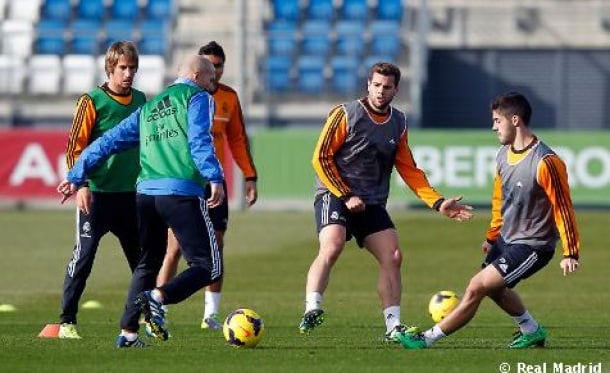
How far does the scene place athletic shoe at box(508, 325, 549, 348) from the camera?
10953mm

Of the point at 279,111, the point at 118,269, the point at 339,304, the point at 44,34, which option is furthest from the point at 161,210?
the point at 44,34

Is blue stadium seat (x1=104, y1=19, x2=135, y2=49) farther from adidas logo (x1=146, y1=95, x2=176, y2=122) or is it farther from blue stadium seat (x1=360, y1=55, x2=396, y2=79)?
adidas logo (x1=146, y1=95, x2=176, y2=122)

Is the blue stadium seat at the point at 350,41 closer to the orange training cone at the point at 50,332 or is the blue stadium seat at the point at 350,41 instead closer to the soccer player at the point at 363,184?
the soccer player at the point at 363,184

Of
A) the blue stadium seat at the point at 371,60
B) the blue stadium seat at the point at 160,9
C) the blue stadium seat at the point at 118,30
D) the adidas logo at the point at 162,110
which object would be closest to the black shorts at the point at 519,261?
the adidas logo at the point at 162,110

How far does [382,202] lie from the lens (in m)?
12.1

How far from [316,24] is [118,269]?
1694cm

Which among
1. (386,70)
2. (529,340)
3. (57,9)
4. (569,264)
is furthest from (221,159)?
(57,9)

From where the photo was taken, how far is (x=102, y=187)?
38.8 feet

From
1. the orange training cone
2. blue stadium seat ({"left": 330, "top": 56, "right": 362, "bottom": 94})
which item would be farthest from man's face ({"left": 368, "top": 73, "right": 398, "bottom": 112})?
blue stadium seat ({"left": 330, "top": 56, "right": 362, "bottom": 94})

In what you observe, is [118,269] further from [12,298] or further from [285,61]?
[285,61]

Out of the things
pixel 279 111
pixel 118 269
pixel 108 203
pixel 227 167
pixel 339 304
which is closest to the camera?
pixel 108 203

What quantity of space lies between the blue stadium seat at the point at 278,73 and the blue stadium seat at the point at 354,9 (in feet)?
7.03

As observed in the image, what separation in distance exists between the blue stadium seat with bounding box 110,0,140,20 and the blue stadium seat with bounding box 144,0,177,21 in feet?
0.85

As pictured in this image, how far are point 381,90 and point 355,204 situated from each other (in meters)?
0.86
